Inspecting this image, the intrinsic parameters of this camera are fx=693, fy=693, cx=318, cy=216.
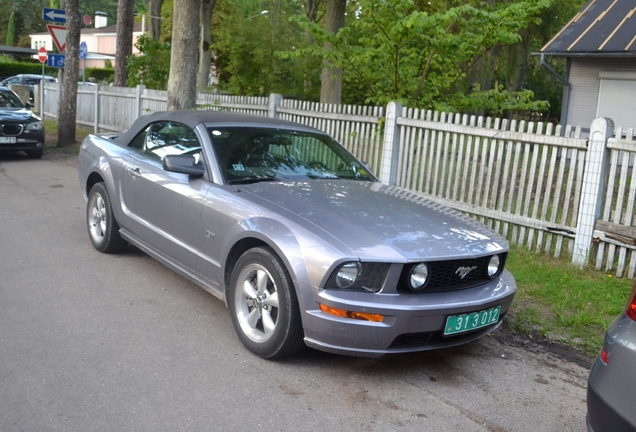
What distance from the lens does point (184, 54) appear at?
1170cm

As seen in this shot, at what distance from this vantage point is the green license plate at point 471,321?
14.0 ft

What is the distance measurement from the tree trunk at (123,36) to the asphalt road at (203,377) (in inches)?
573

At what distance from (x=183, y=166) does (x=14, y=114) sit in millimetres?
10357

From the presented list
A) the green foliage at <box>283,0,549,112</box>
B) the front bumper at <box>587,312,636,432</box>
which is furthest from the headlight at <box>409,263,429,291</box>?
the green foliage at <box>283,0,549,112</box>

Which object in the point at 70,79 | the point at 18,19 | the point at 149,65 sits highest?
the point at 18,19

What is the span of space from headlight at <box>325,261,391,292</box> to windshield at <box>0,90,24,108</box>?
12.8m

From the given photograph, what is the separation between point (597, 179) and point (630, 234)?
0.66 metres

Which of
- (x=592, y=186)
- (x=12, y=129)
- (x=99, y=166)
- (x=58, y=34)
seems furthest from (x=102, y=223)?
(x=58, y=34)

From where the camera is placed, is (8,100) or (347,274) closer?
(347,274)

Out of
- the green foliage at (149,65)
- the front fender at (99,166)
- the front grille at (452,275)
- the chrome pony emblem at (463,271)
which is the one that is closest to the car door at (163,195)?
the front fender at (99,166)

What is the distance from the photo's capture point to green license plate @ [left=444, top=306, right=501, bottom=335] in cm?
428

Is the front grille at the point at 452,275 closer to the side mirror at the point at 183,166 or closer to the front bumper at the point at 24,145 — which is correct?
the side mirror at the point at 183,166

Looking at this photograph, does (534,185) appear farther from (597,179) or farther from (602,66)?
(602,66)

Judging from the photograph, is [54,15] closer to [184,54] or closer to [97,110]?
[97,110]
